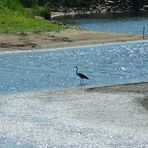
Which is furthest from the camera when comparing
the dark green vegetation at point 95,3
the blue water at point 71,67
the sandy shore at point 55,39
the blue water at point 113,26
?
the dark green vegetation at point 95,3

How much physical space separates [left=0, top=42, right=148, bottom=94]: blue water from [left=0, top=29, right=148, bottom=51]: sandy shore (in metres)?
1.69

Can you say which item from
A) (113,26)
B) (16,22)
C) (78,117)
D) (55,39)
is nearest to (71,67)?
(55,39)

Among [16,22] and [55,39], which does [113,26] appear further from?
[55,39]

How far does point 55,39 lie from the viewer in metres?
50.3

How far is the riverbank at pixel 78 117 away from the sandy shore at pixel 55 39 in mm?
18038

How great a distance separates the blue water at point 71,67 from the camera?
31.6 meters

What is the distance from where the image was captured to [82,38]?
2057 inches

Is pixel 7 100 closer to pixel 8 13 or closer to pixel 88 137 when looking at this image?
pixel 88 137

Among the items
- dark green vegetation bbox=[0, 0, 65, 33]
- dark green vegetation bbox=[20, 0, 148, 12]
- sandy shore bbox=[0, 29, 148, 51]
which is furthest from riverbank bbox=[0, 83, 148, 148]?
dark green vegetation bbox=[20, 0, 148, 12]

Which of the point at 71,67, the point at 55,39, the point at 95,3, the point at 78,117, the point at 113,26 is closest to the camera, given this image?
the point at 78,117

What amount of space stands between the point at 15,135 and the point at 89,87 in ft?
31.2

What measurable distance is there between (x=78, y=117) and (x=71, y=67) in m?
14.5

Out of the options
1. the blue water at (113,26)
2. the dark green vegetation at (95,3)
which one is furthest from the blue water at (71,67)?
the dark green vegetation at (95,3)

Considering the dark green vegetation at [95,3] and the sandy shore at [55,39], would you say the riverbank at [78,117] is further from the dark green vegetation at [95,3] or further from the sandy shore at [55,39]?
the dark green vegetation at [95,3]
